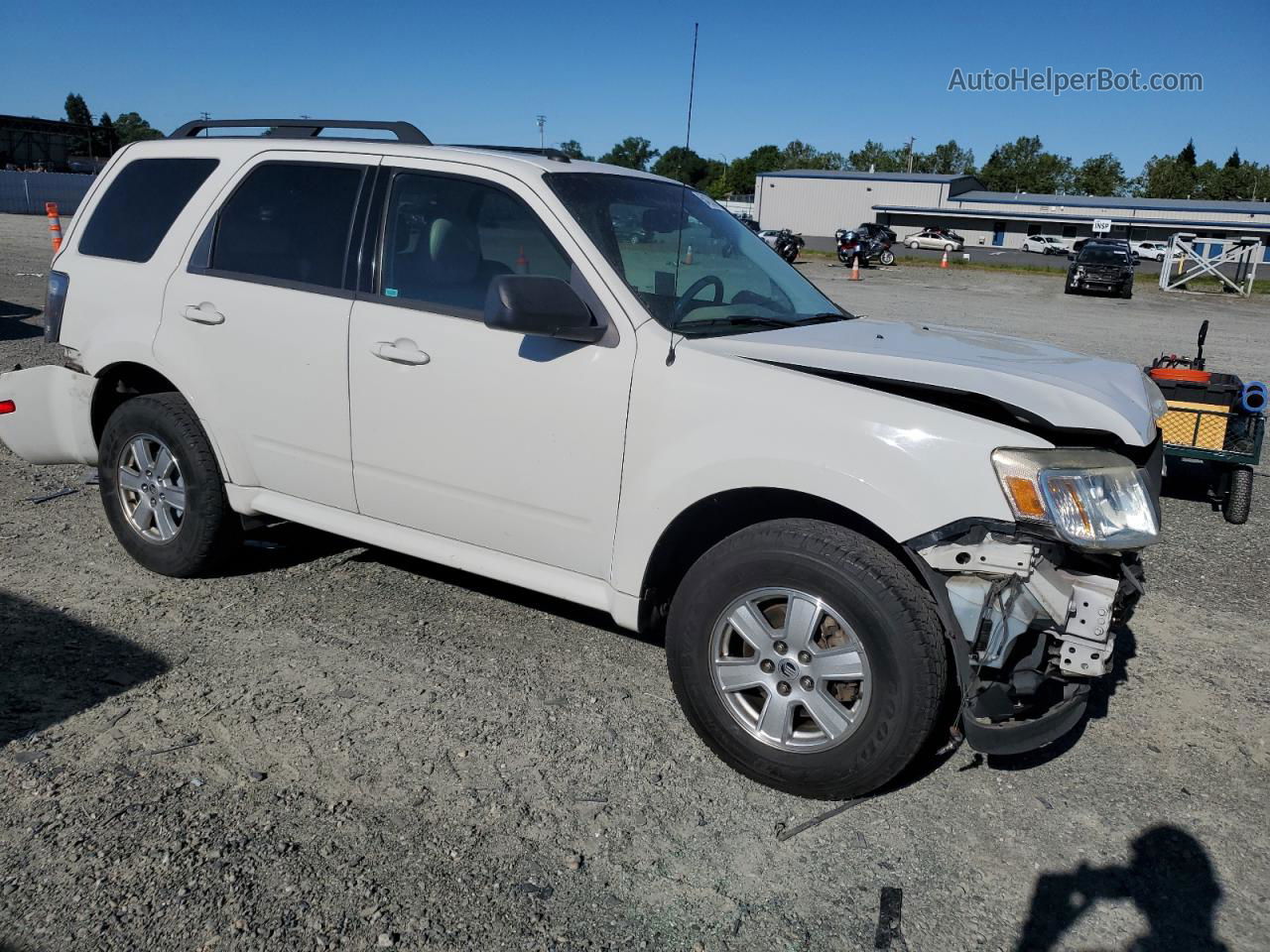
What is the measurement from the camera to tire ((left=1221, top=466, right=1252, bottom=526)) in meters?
6.47

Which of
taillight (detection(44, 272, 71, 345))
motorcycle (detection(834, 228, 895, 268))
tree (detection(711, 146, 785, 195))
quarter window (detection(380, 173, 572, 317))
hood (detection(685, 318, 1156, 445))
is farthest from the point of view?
tree (detection(711, 146, 785, 195))

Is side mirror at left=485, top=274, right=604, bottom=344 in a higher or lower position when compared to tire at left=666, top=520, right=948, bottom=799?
higher

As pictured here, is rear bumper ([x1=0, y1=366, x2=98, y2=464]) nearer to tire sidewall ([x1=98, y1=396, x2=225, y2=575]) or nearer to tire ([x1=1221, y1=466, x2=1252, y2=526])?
tire sidewall ([x1=98, y1=396, x2=225, y2=575])

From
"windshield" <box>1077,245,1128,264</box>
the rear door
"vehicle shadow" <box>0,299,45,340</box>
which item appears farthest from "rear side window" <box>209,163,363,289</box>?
"windshield" <box>1077,245,1128,264</box>

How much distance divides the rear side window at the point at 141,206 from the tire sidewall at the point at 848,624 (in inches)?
121

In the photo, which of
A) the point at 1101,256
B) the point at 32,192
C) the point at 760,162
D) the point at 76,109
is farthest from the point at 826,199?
the point at 76,109

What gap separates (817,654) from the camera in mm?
3141

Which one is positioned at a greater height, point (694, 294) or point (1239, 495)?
point (694, 294)

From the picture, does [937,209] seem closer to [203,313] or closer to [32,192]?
[32,192]

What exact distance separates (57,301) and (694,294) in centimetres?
323

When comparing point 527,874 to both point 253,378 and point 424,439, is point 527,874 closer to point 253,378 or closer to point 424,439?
point 424,439

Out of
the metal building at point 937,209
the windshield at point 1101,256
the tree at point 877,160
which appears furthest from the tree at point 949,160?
the windshield at point 1101,256

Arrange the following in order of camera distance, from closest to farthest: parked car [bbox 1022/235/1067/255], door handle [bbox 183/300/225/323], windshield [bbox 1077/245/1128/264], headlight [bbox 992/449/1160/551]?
headlight [bbox 992/449/1160/551], door handle [bbox 183/300/225/323], windshield [bbox 1077/245/1128/264], parked car [bbox 1022/235/1067/255]

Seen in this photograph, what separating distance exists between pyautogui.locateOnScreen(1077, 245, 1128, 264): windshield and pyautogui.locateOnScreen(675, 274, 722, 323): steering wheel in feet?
101
